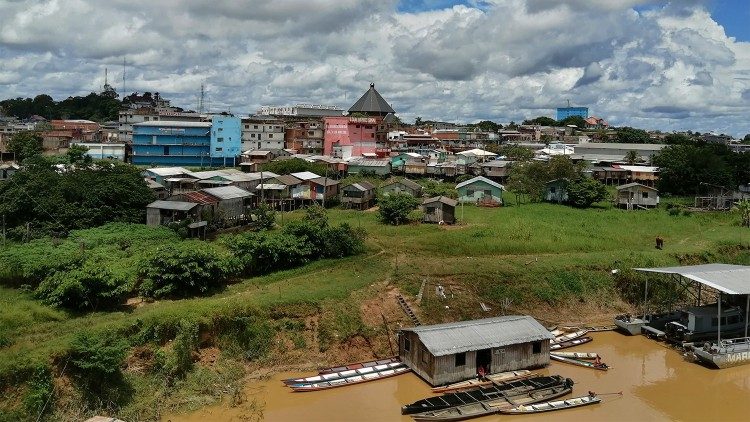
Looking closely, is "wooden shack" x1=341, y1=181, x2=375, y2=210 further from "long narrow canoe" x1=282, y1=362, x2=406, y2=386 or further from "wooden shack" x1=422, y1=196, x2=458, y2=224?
"long narrow canoe" x1=282, y1=362, x2=406, y2=386

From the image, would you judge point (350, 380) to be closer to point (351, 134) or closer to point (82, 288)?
point (82, 288)

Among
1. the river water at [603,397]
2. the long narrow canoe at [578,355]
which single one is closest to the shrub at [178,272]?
the river water at [603,397]

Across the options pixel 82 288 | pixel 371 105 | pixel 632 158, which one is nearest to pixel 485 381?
pixel 82 288

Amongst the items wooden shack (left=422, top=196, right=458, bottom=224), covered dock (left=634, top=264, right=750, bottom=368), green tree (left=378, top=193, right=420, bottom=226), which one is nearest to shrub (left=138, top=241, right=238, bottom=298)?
green tree (left=378, top=193, right=420, bottom=226)

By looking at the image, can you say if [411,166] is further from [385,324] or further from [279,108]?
[279,108]

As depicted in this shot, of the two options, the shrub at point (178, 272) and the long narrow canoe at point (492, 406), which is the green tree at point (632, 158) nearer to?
the long narrow canoe at point (492, 406)
